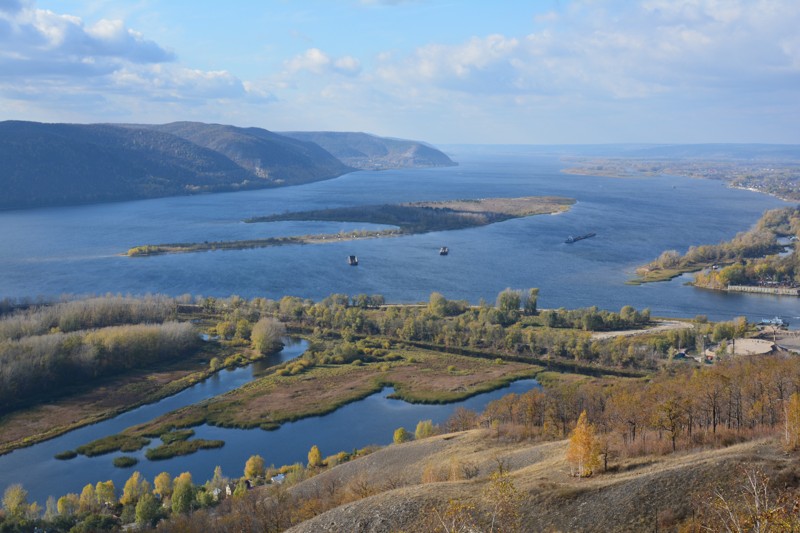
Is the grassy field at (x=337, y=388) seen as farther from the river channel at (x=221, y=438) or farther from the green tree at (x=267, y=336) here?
the green tree at (x=267, y=336)

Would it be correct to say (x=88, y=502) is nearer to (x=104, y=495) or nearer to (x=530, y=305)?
(x=104, y=495)

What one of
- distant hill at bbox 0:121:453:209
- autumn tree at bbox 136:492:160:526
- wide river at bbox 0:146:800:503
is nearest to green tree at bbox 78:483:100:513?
autumn tree at bbox 136:492:160:526

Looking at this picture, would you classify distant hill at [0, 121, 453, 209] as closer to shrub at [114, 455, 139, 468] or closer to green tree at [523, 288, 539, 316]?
green tree at [523, 288, 539, 316]

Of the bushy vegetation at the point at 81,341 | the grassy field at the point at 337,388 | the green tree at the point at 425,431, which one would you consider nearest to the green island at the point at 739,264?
the grassy field at the point at 337,388

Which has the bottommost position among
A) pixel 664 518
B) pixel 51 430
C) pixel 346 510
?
pixel 51 430

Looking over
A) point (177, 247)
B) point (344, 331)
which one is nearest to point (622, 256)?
point (344, 331)

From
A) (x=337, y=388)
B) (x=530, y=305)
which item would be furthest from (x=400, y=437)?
(x=530, y=305)

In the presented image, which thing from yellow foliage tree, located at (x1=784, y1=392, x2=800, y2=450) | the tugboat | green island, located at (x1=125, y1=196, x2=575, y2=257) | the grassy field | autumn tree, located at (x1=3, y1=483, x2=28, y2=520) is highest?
yellow foliage tree, located at (x1=784, y1=392, x2=800, y2=450)

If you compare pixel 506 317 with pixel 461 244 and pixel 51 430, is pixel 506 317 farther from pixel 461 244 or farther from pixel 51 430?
pixel 461 244
